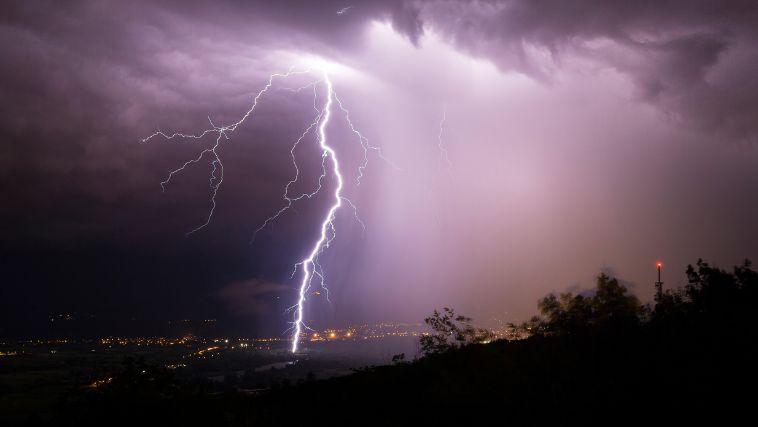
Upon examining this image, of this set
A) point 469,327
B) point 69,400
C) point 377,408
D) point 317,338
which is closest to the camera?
point 377,408

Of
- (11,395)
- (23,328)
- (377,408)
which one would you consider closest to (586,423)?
(377,408)

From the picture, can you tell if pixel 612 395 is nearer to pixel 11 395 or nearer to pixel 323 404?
pixel 323 404

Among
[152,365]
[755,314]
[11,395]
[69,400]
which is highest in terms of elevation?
[755,314]

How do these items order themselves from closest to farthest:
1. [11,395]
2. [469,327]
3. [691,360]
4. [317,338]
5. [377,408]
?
[691,360] → [377,408] → [469,327] → [11,395] → [317,338]

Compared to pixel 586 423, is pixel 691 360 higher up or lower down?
higher up

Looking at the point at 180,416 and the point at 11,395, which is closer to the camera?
the point at 180,416

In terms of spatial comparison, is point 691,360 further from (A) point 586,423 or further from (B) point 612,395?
(A) point 586,423

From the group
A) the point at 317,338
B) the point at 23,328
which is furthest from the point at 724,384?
the point at 23,328
